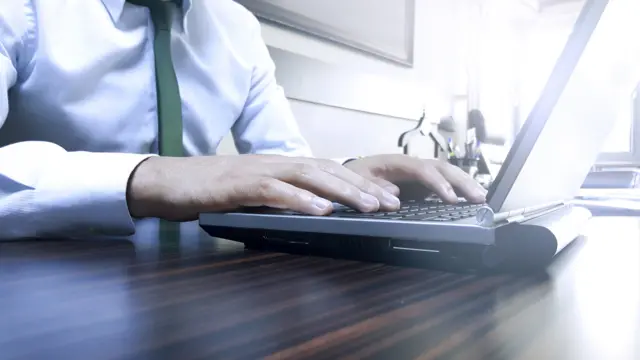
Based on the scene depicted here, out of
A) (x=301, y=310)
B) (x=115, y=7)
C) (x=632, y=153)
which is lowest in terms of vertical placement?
(x=301, y=310)

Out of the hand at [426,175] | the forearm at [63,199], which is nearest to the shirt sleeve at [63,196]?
the forearm at [63,199]

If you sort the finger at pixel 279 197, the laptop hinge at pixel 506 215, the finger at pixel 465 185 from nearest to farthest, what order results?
the laptop hinge at pixel 506 215 < the finger at pixel 279 197 < the finger at pixel 465 185

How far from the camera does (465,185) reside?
0.52 metres

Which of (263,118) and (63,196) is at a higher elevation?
(263,118)

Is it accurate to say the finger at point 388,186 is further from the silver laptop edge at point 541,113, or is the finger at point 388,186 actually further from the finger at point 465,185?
the silver laptop edge at point 541,113

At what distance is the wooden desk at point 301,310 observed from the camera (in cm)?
15

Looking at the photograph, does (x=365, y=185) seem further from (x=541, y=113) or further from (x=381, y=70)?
(x=381, y=70)

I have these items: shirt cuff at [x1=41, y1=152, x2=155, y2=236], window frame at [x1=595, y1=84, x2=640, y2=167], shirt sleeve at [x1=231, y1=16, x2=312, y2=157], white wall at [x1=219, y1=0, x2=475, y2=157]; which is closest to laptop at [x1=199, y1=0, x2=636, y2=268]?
shirt cuff at [x1=41, y1=152, x2=155, y2=236]

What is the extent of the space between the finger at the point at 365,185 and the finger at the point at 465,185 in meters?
0.14

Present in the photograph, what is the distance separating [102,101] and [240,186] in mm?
401

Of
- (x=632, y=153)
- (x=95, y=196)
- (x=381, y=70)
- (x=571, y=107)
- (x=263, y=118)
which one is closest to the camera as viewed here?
(x=571, y=107)

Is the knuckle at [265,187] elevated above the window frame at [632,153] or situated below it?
below

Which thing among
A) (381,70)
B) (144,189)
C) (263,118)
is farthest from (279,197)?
(381,70)

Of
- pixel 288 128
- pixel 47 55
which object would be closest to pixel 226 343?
pixel 47 55
